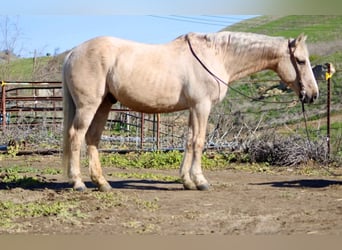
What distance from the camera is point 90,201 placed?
16.9 feet

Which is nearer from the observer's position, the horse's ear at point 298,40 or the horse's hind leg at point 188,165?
the horse's hind leg at point 188,165

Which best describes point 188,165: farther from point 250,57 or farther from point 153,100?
point 250,57

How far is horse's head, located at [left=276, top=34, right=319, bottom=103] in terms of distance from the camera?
20.5ft

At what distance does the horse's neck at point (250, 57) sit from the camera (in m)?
6.25

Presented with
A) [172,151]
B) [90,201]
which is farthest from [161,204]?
[172,151]

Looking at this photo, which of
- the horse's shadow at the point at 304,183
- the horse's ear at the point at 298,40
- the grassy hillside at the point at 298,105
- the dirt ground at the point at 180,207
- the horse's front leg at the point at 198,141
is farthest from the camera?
the grassy hillside at the point at 298,105

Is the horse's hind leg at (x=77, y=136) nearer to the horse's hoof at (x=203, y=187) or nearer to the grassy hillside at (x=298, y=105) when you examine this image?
the horse's hoof at (x=203, y=187)

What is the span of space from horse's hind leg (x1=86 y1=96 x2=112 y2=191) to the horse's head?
85.9 inches

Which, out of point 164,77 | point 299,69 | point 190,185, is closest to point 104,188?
point 190,185

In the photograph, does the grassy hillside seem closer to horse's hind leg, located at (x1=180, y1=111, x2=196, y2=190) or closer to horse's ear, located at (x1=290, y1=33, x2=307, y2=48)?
horse's ear, located at (x1=290, y1=33, x2=307, y2=48)

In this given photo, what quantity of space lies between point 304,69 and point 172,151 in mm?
3984

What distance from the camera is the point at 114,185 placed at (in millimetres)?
6508

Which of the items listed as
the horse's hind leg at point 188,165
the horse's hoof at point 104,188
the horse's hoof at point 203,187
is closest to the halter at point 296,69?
the horse's hind leg at point 188,165

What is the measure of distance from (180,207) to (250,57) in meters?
2.25
